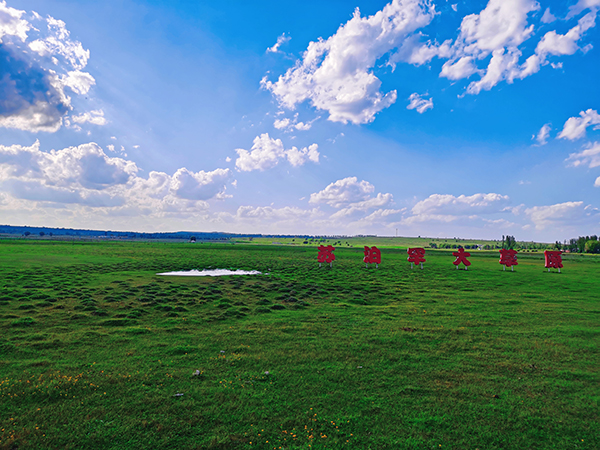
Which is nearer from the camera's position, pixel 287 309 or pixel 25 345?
pixel 25 345

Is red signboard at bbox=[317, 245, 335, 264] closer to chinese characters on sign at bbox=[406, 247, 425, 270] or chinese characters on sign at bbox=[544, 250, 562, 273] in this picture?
chinese characters on sign at bbox=[406, 247, 425, 270]

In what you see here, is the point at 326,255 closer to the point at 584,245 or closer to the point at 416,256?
the point at 416,256

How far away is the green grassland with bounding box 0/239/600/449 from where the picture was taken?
7980mm

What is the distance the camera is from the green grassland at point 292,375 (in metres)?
7.98

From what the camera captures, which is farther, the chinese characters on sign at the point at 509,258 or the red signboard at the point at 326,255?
the red signboard at the point at 326,255

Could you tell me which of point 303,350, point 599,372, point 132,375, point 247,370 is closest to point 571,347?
point 599,372

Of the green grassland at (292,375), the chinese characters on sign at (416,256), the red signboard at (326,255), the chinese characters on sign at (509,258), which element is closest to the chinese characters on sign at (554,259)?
the chinese characters on sign at (509,258)

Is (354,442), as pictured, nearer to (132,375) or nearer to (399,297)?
(132,375)

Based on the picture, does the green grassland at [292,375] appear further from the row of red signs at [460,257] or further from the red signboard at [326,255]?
the red signboard at [326,255]

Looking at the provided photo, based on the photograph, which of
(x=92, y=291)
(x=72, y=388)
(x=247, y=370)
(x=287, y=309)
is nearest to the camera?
(x=72, y=388)

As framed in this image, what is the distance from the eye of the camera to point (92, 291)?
2605 cm

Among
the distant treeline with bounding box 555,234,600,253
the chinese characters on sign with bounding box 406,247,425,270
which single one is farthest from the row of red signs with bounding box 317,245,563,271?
the distant treeline with bounding box 555,234,600,253

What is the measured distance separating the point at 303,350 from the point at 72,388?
872cm

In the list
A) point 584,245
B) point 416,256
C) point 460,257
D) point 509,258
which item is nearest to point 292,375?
point 416,256
